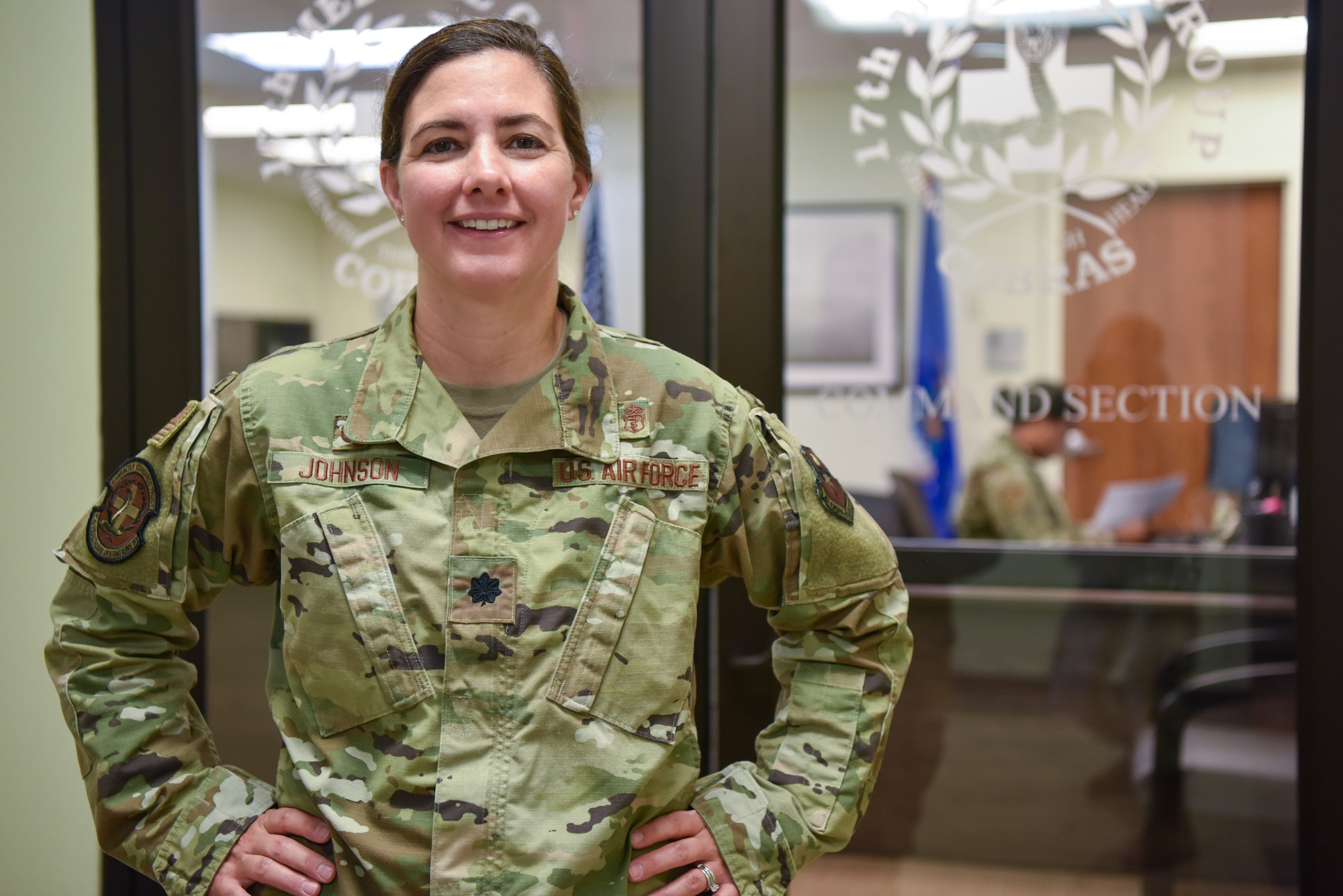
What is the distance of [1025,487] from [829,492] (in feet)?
2.52

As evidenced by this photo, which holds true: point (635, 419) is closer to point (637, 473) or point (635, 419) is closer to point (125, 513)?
point (637, 473)

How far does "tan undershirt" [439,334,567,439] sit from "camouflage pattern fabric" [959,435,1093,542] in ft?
3.30

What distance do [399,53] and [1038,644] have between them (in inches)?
62.1

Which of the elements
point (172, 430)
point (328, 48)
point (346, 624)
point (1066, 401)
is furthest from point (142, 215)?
point (1066, 401)

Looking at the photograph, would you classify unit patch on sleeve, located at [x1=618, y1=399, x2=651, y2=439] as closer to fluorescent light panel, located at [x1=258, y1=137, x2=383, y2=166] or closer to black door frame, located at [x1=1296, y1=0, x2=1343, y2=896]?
fluorescent light panel, located at [x1=258, y1=137, x2=383, y2=166]

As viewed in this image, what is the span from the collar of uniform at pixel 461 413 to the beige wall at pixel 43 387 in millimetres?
955

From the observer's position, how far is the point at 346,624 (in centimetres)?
115

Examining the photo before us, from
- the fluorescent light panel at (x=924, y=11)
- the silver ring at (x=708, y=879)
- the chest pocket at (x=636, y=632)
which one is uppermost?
the fluorescent light panel at (x=924, y=11)

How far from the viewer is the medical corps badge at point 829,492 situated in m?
1.29

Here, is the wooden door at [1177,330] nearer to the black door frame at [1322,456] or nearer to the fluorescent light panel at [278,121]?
the black door frame at [1322,456]

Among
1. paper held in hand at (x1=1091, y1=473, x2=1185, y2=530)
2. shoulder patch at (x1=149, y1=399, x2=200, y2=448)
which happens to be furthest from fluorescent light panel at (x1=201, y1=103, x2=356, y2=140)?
paper held in hand at (x1=1091, y1=473, x2=1185, y2=530)

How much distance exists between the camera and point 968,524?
1.95 m

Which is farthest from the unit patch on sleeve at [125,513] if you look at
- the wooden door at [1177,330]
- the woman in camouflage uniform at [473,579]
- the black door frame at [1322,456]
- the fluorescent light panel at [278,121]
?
the black door frame at [1322,456]

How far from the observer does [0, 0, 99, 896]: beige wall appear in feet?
6.10
